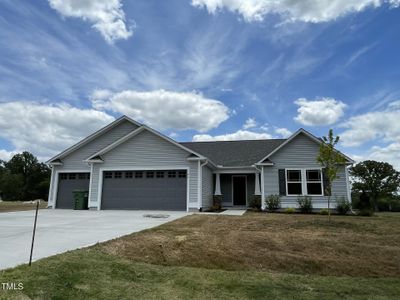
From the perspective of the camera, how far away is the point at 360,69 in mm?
15633

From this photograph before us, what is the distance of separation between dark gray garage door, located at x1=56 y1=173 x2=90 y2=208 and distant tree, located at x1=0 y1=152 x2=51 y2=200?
36.1 metres

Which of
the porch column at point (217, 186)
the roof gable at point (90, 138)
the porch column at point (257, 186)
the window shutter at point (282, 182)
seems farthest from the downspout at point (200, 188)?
the roof gable at point (90, 138)

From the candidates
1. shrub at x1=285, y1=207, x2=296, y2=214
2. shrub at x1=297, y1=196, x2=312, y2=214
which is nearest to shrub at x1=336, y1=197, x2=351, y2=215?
shrub at x1=297, y1=196, x2=312, y2=214

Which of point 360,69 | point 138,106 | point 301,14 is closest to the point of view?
point 301,14

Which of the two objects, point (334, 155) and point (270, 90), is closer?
point (334, 155)

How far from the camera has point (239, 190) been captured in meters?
20.0

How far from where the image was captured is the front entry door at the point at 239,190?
784 inches

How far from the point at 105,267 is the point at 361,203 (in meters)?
19.5

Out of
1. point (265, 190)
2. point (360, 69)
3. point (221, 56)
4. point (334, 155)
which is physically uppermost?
point (221, 56)

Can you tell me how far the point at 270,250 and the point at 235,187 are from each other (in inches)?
539

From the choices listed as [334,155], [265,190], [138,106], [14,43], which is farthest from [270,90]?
[14,43]

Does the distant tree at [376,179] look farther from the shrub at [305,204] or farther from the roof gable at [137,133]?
the roof gable at [137,133]

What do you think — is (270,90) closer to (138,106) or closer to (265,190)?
(265,190)

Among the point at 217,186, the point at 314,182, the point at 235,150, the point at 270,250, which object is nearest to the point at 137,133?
the point at 217,186
